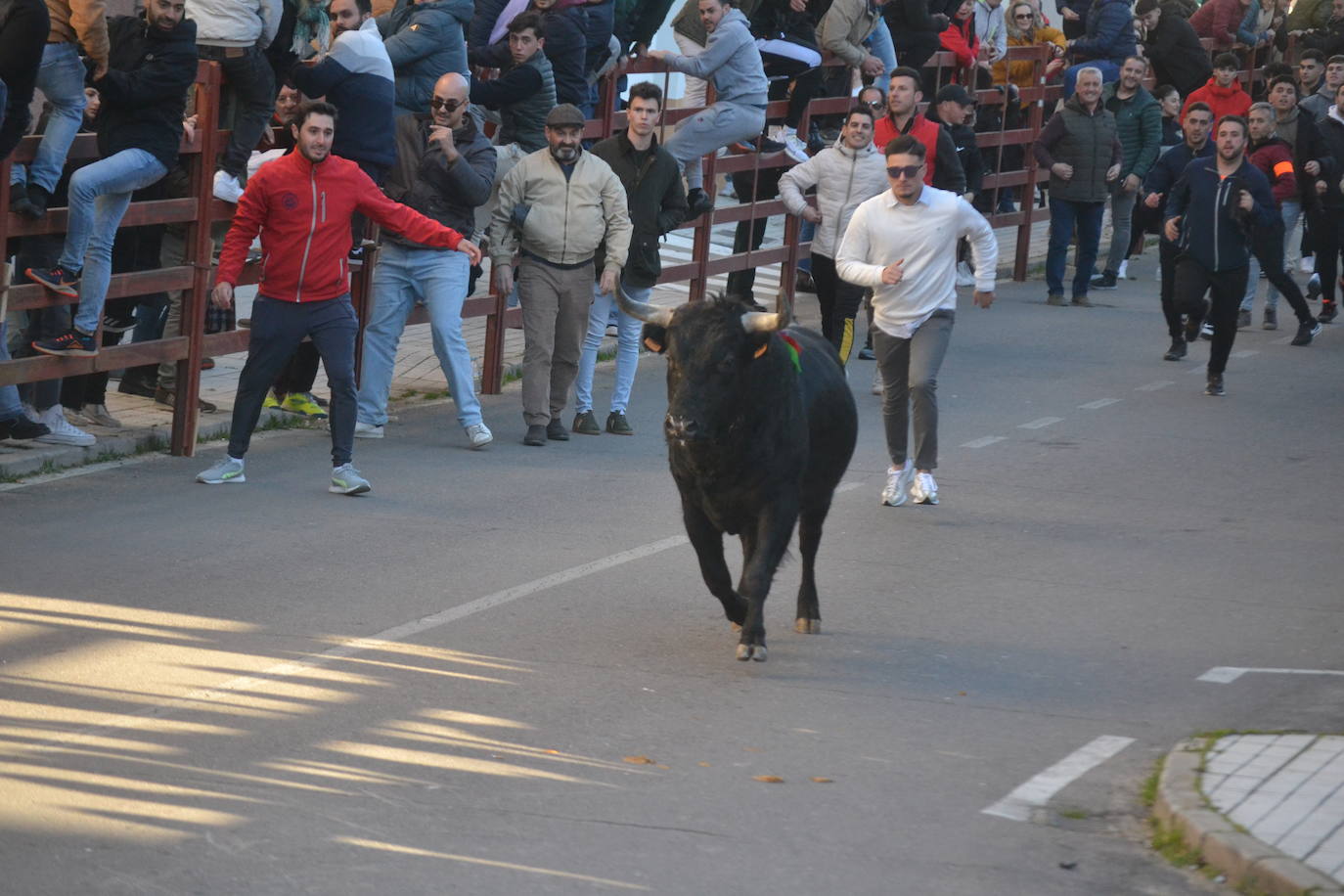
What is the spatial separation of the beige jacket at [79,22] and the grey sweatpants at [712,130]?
6.55 meters

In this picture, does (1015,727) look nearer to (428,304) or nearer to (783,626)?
(783,626)

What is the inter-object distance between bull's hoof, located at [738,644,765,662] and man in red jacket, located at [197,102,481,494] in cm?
371

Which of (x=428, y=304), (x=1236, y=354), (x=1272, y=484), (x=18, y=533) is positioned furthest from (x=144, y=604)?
(x=1236, y=354)

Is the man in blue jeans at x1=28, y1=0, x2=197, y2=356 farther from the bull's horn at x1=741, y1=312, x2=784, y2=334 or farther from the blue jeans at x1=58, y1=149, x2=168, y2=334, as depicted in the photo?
the bull's horn at x1=741, y1=312, x2=784, y2=334

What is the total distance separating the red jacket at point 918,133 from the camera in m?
16.8

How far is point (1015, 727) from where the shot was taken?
7742mm

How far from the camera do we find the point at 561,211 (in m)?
13.3

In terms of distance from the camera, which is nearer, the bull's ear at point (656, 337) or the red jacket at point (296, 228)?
the bull's ear at point (656, 337)

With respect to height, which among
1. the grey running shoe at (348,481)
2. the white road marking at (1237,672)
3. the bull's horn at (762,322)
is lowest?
the grey running shoe at (348,481)

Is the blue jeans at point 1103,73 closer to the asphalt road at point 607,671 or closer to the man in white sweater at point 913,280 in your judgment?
the asphalt road at point 607,671

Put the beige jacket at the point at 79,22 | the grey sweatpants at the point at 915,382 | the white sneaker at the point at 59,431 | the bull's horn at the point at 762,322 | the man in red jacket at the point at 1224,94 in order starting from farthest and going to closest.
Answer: the man in red jacket at the point at 1224,94 → the white sneaker at the point at 59,431 → the grey sweatpants at the point at 915,382 → the beige jacket at the point at 79,22 → the bull's horn at the point at 762,322

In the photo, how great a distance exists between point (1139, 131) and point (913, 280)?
10.9 metres

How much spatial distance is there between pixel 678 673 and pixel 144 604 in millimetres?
2508

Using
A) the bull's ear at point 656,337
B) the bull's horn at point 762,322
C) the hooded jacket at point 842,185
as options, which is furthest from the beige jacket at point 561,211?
the bull's horn at point 762,322
